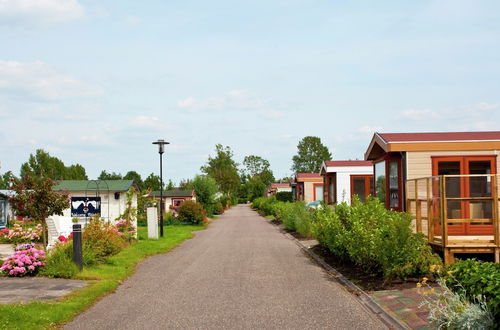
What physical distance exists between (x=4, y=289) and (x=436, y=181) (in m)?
9.05

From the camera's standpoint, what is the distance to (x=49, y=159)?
70.9m

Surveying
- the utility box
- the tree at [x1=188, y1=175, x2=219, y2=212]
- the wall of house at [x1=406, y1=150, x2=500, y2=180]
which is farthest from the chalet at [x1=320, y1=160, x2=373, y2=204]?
the tree at [x1=188, y1=175, x2=219, y2=212]

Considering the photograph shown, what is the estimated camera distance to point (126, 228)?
2094cm

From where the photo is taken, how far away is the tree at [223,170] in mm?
93812

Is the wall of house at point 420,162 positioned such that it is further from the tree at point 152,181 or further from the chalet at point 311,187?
the tree at point 152,181

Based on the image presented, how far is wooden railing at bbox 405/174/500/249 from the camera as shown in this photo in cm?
1078

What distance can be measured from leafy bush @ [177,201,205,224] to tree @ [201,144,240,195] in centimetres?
5700

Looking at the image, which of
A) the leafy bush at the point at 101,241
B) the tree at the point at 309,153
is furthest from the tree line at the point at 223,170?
the leafy bush at the point at 101,241

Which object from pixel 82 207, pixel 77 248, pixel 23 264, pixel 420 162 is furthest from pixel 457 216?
pixel 82 207

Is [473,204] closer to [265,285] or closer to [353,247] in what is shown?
[353,247]

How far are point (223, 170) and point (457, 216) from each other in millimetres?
84505

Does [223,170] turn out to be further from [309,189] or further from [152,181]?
[309,189]

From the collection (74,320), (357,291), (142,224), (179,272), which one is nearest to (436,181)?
(357,291)

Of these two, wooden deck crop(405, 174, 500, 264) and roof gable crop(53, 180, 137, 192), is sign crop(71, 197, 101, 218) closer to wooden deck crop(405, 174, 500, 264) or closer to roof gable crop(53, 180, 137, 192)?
roof gable crop(53, 180, 137, 192)
